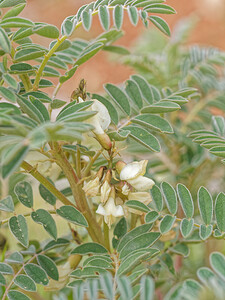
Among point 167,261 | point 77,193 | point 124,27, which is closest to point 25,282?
point 77,193

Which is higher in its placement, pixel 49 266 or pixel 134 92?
pixel 134 92

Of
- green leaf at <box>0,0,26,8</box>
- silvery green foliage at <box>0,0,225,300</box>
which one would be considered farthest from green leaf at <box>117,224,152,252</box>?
green leaf at <box>0,0,26,8</box>

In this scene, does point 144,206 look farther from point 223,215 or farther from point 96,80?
point 96,80

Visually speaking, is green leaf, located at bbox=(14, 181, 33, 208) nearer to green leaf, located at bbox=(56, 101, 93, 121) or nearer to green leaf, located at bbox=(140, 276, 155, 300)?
green leaf, located at bbox=(56, 101, 93, 121)

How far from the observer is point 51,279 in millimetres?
637

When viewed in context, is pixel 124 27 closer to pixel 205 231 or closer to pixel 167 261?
pixel 167 261

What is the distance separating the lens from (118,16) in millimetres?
567

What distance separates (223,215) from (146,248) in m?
0.10

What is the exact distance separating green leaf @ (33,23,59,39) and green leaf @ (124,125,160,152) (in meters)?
0.15

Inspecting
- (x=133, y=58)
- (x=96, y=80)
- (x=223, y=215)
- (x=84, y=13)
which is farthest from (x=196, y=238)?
(x=96, y=80)

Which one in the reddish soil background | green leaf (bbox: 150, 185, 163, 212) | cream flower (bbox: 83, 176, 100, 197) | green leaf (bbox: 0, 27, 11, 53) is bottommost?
green leaf (bbox: 150, 185, 163, 212)

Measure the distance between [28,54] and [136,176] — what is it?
0.65 ft

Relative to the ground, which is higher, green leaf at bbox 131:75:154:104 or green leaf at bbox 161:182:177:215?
green leaf at bbox 131:75:154:104

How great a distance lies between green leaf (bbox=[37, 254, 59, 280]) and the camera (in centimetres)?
62
